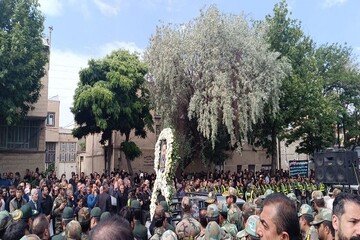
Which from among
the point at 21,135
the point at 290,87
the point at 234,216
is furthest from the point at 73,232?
the point at 290,87

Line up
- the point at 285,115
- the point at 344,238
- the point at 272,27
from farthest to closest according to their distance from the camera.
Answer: the point at 272,27 < the point at 285,115 < the point at 344,238

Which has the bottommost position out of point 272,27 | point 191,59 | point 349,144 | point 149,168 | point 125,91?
point 149,168

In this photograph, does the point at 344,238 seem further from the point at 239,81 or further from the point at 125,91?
the point at 125,91

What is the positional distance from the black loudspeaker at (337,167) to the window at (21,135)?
16502 mm

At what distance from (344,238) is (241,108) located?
51.0ft

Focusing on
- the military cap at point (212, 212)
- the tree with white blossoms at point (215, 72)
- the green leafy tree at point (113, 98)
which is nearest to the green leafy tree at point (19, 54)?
the green leafy tree at point (113, 98)

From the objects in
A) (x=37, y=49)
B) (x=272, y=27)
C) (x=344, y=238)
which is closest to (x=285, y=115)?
(x=272, y=27)

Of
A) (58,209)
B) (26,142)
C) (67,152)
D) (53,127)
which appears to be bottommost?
(58,209)

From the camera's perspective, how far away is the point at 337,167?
29.7 feet

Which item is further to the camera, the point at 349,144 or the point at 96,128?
the point at 349,144

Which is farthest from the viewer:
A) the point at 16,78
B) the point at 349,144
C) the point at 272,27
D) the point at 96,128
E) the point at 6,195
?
the point at 349,144

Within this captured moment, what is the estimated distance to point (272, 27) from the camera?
24.7 m

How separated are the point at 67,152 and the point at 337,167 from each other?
31.7m

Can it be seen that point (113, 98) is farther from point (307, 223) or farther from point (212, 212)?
point (307, 223)
